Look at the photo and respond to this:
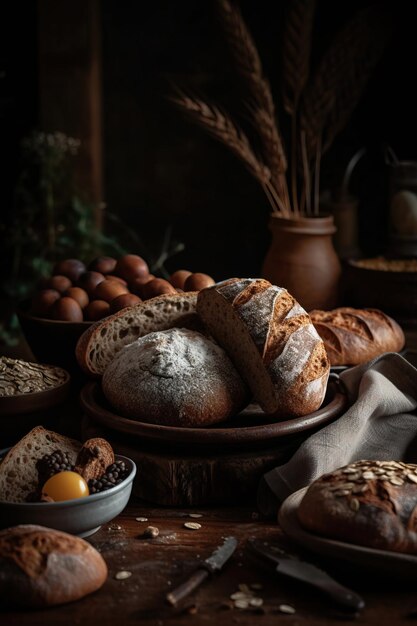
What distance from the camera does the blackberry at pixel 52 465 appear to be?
5.46ft

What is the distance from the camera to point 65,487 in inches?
62.8

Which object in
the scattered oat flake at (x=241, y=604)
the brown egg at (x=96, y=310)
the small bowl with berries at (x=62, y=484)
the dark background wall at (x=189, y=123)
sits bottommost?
the scattered oat flake at (x=241, y=604)

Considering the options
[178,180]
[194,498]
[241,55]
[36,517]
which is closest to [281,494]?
[194,498]

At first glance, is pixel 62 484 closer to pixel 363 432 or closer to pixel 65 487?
pixel 65 487

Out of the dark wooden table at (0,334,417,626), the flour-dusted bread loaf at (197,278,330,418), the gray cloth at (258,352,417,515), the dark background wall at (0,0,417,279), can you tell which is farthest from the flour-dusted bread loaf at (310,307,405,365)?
the dark background wall at (0,0,417,279)

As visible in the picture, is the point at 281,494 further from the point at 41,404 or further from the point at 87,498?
the point at 41,404

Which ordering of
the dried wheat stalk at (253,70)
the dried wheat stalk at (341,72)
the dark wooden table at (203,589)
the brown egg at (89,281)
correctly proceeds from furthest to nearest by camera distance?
the dried wheat stalk at (341,72)
the dried wheat stalk at (253,70)
the brown egg at (89,281)
the dark wooden table at (203,589)

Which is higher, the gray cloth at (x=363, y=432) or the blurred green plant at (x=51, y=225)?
the blurred green plant at (x=51, y=225)

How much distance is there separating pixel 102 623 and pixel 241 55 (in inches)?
92.7

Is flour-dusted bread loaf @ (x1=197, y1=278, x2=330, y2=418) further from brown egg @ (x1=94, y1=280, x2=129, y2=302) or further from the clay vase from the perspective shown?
the clay vase

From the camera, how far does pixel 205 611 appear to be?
1.41 m

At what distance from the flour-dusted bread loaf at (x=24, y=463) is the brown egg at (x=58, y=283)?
2.75ft

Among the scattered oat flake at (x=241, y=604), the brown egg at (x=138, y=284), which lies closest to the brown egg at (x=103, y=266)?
the brown egg at (x=138, y=284)

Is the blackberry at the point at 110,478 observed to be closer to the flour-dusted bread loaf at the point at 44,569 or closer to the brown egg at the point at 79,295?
the flour-dusted bread loaf at the point at 44,569
